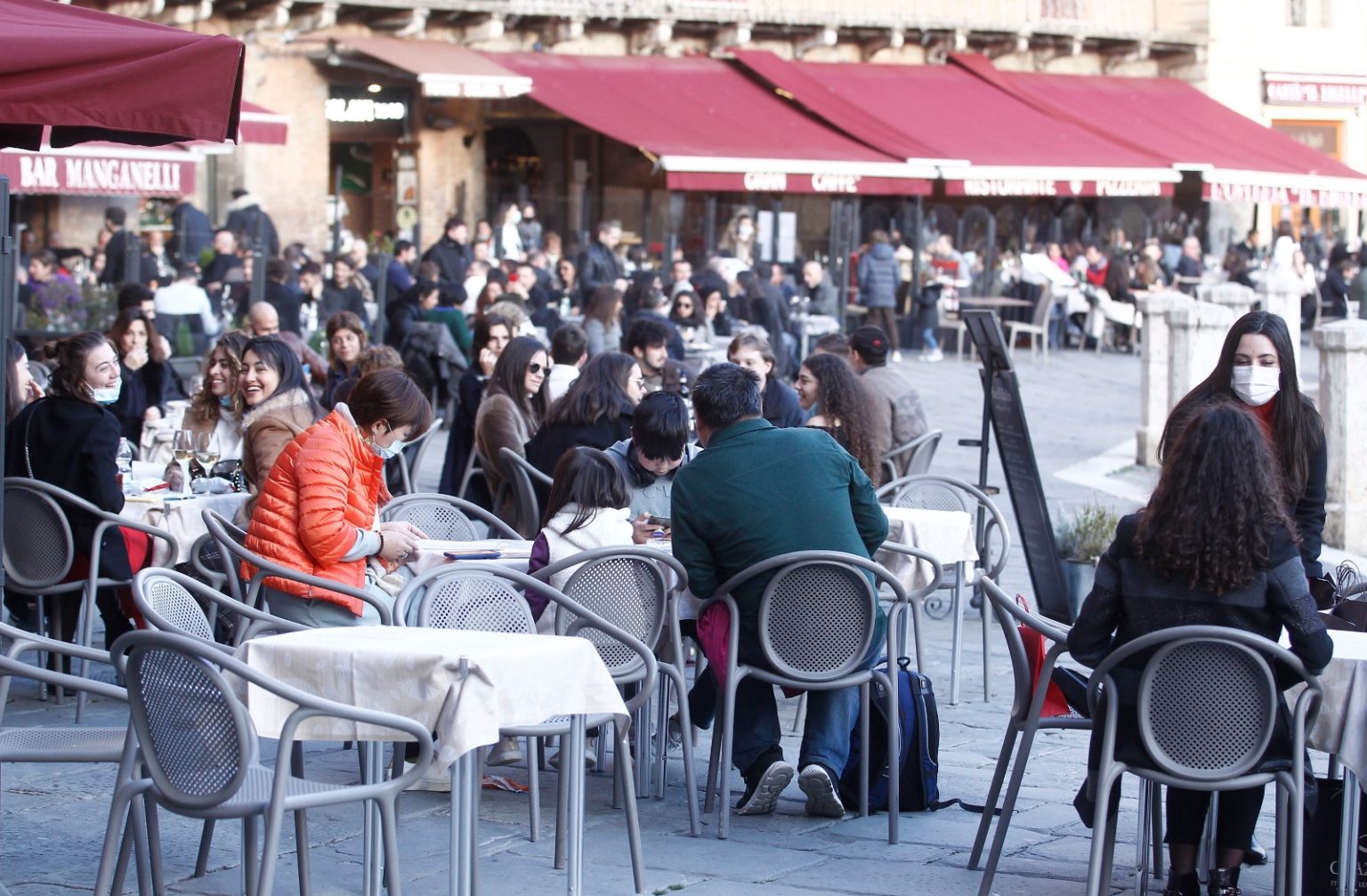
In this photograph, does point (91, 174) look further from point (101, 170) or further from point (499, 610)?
point (499, 610)

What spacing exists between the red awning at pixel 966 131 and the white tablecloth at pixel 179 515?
17968 mm

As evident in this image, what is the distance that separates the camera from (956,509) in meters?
8.22

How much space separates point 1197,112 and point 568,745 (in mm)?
27319

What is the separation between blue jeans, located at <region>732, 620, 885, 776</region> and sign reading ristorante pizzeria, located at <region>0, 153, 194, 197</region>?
7522mm

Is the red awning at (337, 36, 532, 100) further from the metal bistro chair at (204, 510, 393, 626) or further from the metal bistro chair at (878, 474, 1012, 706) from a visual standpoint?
the metal bistro chair at (204, 510, 393, 626)

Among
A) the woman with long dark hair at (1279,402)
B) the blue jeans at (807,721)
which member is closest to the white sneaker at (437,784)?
the blue jeans at (807,721)

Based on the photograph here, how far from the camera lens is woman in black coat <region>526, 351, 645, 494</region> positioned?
325 inches

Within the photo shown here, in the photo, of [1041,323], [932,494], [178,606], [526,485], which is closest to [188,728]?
[178,606]

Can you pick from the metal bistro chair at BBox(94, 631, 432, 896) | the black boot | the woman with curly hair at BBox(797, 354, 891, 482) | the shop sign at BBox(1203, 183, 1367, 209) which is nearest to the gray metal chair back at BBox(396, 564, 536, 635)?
the metal bistro chair at BBox(94, 631, 432, 896)

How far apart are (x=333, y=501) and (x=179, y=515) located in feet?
5.45

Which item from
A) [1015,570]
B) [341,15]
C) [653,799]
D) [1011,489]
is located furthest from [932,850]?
[341,15]

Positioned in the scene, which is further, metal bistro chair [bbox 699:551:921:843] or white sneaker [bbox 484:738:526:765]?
white sneaker [bbox 484:738:526:765]

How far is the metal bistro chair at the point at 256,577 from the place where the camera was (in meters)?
5.82

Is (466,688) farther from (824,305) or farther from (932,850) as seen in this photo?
(824,305)
